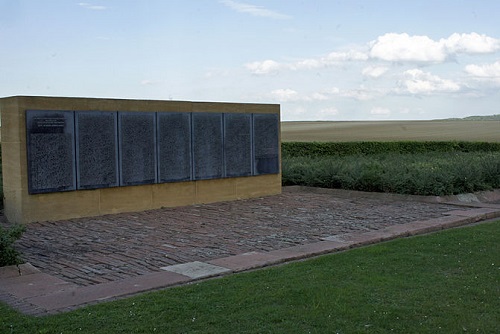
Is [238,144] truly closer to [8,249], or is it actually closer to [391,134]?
[8,249]

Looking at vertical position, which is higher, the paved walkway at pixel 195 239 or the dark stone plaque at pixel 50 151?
the dark stone plaque at pixel 50 151

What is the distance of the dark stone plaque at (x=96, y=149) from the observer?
11586 millimetres

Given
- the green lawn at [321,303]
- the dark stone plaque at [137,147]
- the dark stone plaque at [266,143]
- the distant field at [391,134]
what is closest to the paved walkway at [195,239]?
the green lawn at [321,303]

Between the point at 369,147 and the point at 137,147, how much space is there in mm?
16983

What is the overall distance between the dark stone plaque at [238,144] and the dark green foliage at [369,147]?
30.2ft

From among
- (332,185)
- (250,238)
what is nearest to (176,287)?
(250,238)

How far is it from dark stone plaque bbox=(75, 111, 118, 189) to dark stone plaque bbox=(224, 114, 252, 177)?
3.01 meters

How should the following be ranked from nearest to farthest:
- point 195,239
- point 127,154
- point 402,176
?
point 195,239 < point 127,154 < point 402,176

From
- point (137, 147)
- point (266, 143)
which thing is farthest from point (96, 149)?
point (266, 143)

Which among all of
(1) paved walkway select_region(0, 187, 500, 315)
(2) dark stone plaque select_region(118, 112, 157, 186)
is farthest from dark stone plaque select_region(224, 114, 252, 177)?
(2) dark stone plaque select_region(118, 112, 157, 186)

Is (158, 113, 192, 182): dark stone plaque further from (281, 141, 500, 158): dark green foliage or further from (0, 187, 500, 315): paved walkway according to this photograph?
(281, 141, 500, 158): dark green foliage

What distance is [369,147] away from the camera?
27531 millimetres

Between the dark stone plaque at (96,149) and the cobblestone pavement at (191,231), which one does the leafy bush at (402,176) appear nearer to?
the cobblestone pavement at (191,231)

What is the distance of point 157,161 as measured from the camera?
42.0 ft
